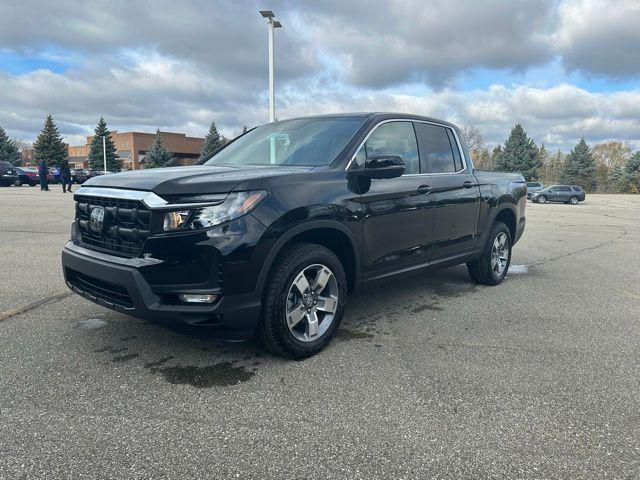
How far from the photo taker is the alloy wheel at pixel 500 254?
5996 millimetres

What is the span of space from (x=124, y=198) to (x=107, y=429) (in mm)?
1409

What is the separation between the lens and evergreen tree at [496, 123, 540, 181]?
59625 millimetres

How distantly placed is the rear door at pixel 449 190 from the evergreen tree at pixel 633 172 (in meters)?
64.9

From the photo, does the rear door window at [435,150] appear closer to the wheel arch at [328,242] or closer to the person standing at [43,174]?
the wheel arch at [328,242]

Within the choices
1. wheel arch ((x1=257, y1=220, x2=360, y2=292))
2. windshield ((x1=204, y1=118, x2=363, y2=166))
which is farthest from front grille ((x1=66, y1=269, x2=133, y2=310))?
windshield ((x1=204, y1=118, x2=363, y2=166))

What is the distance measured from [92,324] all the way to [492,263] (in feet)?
14.6

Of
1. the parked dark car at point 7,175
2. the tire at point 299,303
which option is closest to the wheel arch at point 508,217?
the tire at point 299,303

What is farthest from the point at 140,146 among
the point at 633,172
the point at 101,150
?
the point at 633,172

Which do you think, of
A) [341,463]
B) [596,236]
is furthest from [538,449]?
[596,236]

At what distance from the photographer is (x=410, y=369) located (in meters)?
3.42

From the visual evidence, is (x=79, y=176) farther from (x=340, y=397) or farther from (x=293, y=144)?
(x=340, y=397)

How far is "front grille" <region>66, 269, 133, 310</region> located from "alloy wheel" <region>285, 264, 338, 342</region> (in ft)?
3.48

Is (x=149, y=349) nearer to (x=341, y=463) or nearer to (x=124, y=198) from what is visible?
(x=124, y=198)

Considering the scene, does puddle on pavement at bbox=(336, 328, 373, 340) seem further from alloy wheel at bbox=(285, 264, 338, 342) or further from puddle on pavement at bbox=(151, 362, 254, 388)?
puddle on pavement at bbox=(151, 362, 254, 388)
